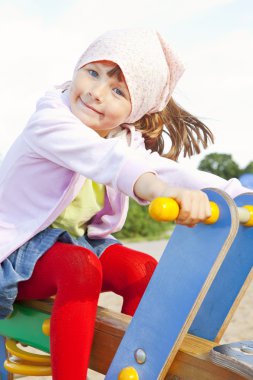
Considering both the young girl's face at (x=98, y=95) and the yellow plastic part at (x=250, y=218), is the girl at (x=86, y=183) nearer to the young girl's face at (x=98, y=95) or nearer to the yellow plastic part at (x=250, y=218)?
the young girl's face at (x=98, y=95)

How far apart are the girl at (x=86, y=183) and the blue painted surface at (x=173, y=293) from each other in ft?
0.30

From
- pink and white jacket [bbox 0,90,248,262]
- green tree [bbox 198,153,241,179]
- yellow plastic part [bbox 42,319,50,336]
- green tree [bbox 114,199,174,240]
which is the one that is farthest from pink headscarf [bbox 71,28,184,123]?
green tree [bbox 198,153,241,179]

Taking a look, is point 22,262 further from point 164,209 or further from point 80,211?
point 164,209

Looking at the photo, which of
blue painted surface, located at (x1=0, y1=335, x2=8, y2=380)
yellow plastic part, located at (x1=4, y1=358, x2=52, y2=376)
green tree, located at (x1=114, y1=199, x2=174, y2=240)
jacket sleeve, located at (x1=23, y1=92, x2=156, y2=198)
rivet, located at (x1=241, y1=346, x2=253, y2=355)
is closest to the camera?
rivet, located at (x1=241, y1=346, x2=253, y2=355)

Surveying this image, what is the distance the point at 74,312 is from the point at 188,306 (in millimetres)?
378

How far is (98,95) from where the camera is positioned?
5.76 ft

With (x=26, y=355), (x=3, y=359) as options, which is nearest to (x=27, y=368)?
(x=26, y=355)

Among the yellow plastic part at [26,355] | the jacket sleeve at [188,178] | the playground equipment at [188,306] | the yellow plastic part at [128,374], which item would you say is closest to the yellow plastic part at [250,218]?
the playground equipment at [188,306]

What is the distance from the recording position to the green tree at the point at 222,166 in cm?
2208

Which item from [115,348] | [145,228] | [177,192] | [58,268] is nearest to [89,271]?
[58,268]

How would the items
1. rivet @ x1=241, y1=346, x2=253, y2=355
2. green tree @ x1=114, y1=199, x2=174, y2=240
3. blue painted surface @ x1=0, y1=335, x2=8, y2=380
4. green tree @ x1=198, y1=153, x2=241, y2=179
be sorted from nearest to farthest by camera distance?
1. rivet @ x1=241, y1=346, x2=253, y2=355
2. blue painted surface @ x1=0, y1=335, x2=8, y2=380
3. green tree @ x1=114, y1=199, x2=174, y2=240
4. green tree @ x1=198, y1=153, x2=241, y2=179

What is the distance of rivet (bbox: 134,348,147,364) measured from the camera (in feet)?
4.71

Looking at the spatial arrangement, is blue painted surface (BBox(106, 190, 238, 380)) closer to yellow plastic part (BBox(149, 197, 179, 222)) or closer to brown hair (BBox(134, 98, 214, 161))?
yellow plastic part (BBox(149, 197, 179, 222))

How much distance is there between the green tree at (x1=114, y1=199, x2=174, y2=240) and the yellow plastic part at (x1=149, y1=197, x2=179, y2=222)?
9218 millimetres
